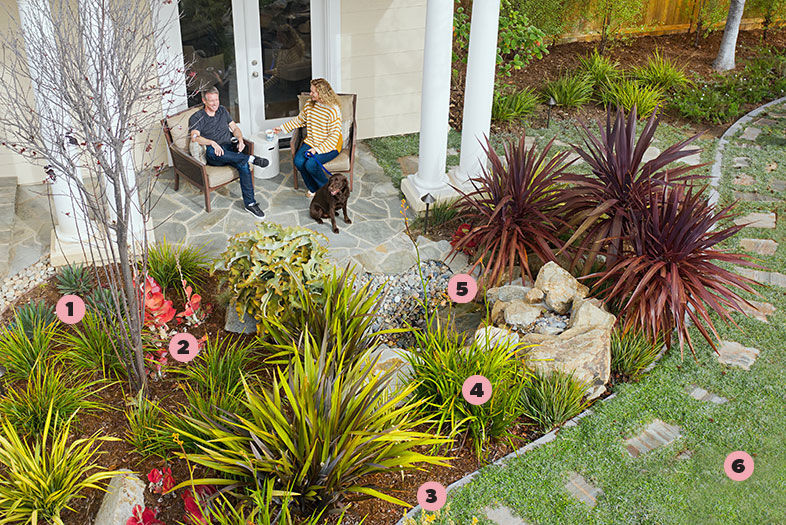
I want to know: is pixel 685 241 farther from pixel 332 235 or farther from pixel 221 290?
pixel 221 290

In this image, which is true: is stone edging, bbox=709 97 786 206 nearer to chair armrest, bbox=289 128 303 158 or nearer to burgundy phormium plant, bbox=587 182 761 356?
burgundy phormium plant, bbox=587 182 761 356

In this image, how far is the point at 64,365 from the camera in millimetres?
5199

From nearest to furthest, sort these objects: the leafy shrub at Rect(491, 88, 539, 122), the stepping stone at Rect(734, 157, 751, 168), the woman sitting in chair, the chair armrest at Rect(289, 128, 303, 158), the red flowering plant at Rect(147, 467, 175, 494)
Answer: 1. the red flowering plant at Rect(147, 467, 175, 494)
2. the woman sitting in chair
3. the chair armrest at Rect(289, 128, 303, 158)
4. the stepping stone at Rect(734, 157, 751, 168)
5. the leafy shrub at Rect(491, 88, 539, 122)

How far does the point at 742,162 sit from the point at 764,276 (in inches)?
92.5

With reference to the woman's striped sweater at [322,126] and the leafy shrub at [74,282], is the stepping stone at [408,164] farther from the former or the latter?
the leafy shrub at [74,282]

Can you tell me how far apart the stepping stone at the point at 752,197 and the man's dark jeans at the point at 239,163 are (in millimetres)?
4870

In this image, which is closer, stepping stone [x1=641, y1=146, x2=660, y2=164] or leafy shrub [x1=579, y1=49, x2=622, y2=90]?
stepping stone [x1=641, y1=146, x2=660, y2=164]

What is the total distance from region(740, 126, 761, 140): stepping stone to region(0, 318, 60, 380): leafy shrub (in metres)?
7.74

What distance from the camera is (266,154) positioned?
767cm

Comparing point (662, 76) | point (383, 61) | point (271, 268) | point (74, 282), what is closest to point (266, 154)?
point (383, 61)

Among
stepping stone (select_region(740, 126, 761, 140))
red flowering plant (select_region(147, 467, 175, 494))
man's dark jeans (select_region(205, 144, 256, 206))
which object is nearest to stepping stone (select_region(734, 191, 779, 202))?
stepping stone (select_region(740, 126, 761, 140))

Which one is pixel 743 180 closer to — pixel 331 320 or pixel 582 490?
pixel 582 490

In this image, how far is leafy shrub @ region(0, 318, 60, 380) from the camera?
200 inches

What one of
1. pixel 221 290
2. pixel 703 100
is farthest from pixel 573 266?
pixel 703 100
